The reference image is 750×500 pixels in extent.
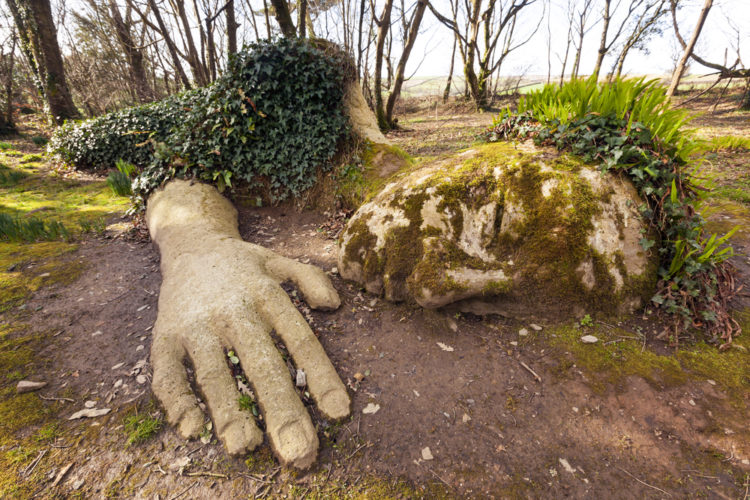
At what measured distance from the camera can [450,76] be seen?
18562 mm

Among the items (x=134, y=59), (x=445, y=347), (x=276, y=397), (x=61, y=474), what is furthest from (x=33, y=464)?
(x=134, y=59)

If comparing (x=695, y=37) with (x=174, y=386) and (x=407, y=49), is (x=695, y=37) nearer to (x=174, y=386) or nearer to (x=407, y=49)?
(x=407, y=49)

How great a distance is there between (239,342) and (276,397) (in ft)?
1.88

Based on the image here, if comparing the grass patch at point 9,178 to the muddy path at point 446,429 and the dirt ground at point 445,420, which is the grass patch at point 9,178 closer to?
the dirt ground at point 445,420

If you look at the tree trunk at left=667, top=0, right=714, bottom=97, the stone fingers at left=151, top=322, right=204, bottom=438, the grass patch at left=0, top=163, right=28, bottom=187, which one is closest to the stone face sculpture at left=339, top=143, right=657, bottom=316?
the stone fingers at left=151, top=322, right=204, bottom=438

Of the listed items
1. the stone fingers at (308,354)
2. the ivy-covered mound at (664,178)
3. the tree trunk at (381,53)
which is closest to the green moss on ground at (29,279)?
the stone fingers at (308,354)

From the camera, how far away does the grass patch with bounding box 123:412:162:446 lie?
2.01 meters

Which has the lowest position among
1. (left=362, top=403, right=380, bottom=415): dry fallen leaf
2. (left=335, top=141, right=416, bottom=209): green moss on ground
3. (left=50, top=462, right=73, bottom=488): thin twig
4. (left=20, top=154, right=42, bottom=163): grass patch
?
(left=362, top=403, right=380, bottom=415): dry fallen leaf

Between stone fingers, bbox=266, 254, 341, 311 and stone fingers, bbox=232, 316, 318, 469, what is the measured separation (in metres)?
0.62

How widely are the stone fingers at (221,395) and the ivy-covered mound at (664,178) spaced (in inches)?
127

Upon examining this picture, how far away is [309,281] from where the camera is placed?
3092 millimetres

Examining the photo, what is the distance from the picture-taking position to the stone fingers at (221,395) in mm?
1974

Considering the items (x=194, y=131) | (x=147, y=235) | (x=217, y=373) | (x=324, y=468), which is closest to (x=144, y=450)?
(x=217, y=373)

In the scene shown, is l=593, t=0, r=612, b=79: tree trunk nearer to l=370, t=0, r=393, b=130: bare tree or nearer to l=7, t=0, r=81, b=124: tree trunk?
l=370, t=0, r=393, b=130: bare tree
